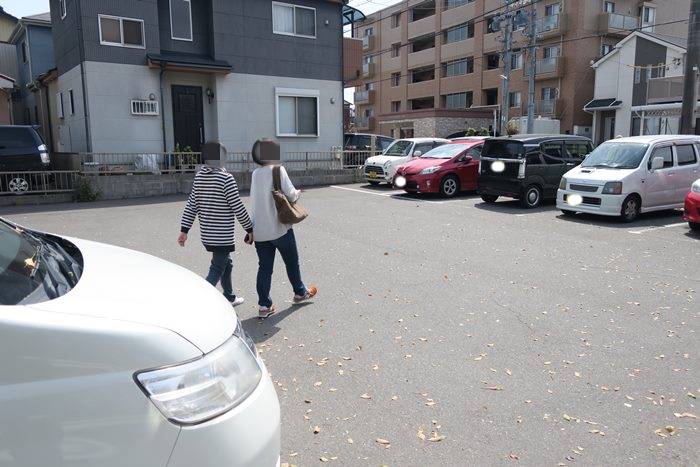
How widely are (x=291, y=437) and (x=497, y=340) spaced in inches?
89.9

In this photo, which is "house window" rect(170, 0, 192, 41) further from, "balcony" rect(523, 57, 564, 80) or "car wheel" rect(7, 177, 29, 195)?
"balcony" rect(523, 57, 564, 80)

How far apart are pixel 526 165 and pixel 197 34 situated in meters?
12.2

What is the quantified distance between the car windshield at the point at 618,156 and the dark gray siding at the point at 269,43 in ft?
38.2

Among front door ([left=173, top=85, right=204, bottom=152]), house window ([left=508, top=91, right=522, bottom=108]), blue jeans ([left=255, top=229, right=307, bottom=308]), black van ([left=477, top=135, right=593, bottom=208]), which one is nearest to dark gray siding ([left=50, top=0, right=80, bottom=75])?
front door ([left=173, top=85, right=204, bottom=152])

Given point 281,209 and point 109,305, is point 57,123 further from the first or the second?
point 109,305

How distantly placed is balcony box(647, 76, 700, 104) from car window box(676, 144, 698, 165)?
22886mm

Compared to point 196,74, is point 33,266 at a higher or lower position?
lower

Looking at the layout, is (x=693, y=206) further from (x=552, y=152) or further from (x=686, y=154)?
(x=552, y=152)

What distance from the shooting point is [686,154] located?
11.9m

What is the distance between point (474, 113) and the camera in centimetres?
4134

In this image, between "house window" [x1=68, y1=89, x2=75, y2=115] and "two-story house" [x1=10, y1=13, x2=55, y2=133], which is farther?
"two-story house" [x1=10, y1=13, x2=55, y2=133]

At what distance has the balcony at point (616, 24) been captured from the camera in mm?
37250

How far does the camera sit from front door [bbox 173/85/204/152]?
59.5 ft

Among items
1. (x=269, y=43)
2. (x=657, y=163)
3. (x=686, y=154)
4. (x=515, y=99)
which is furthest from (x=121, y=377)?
(x=515, y=99)
